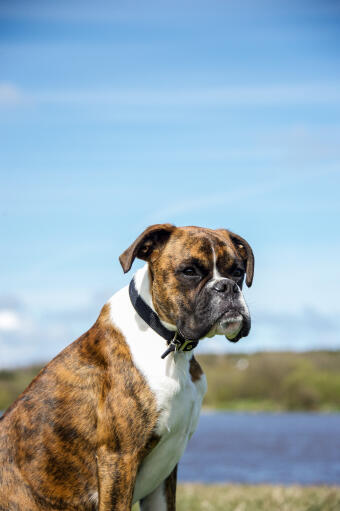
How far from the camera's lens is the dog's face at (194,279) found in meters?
4.63

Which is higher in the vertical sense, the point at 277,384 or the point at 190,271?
the point at 190,271

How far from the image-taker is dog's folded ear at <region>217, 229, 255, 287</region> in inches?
204

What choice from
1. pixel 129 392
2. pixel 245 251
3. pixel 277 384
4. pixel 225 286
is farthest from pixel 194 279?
pixel 277 384

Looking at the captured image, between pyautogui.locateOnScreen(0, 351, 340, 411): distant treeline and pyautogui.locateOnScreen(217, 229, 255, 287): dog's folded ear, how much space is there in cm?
5256

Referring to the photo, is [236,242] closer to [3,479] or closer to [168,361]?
[168,361]

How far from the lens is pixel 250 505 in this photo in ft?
28.1

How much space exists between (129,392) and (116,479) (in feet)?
1.87

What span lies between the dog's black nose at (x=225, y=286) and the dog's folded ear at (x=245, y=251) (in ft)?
1.58

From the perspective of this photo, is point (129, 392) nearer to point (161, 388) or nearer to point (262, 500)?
point (161, 388)

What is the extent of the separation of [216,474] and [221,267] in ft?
57.6

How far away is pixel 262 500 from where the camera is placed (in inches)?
348

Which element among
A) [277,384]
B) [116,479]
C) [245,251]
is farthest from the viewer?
[277,384]

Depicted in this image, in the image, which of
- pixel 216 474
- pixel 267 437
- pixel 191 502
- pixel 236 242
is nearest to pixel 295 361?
pixel 267 437

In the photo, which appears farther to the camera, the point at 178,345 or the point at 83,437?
the point at 178,345
